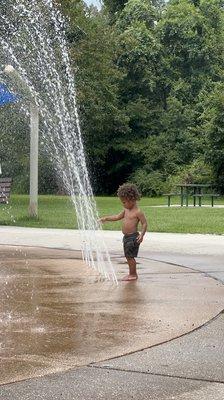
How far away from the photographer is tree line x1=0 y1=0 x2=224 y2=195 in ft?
124

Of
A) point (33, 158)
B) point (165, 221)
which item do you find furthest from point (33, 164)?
point (165, 221)

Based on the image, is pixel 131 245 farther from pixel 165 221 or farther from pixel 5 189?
pixel 5 189

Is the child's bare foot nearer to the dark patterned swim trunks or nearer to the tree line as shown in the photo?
the dark patterned swim trunks

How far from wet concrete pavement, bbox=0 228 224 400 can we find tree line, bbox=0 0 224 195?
26153mm

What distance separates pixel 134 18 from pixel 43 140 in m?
16.6

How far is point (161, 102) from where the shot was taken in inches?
1758

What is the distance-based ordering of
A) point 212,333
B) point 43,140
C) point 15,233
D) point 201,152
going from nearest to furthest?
point 212,333, point 15,233, point 43,140, point 201,152

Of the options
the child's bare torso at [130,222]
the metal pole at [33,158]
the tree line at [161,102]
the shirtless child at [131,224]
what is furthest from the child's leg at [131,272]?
the tree line at [161,102]

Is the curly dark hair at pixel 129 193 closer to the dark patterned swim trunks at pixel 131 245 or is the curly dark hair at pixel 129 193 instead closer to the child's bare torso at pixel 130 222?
the child's bare torso at pixel 130 222

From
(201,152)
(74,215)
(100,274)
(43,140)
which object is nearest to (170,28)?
(201,152)

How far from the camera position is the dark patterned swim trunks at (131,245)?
28.6 ft

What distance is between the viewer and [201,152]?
39969 mm

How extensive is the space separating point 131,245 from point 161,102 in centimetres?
3648

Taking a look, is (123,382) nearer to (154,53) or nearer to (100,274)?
(100,274)
